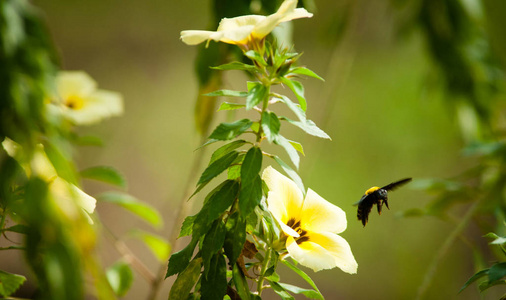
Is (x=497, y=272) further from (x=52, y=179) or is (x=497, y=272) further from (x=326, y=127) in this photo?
(x=326, y=127)

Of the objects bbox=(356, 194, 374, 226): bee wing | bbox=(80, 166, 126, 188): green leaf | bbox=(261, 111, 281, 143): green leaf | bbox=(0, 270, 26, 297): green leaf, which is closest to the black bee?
bbox=(356, 194, 374, 226): bee wing

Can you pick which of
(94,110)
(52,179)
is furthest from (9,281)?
(94,110)

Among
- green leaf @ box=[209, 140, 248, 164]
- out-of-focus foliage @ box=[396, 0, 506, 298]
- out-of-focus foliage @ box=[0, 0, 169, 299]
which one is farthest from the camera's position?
out-of-focus foliage @ box=[396, 0, 506, 298]

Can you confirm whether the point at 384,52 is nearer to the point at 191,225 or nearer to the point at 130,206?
the point at 130,206

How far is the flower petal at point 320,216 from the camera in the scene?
0.36 metres

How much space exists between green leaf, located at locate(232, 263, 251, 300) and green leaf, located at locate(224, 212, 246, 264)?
15 millimetres

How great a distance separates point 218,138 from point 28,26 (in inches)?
17.4

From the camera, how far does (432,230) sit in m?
2.44

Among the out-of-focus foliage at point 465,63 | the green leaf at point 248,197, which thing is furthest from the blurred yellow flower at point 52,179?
the out-of-focus foliage at point 465,63

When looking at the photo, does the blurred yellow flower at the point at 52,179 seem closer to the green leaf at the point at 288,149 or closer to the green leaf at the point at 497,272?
the green leaf at the point at 288,149

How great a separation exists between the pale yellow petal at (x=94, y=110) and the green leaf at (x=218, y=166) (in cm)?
44

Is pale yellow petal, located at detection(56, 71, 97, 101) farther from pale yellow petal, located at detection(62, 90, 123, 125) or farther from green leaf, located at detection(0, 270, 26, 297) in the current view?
green leaf, located at detection(0, 270, 26, 297)

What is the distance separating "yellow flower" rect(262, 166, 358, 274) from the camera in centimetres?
34

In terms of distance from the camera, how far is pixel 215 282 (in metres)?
0.32
